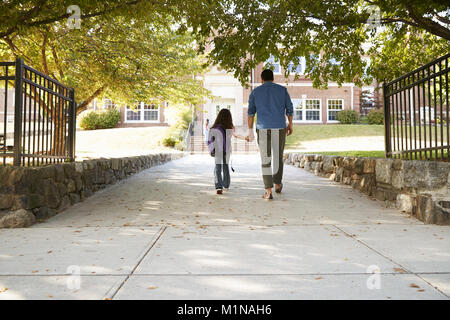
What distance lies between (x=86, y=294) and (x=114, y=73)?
7979mm

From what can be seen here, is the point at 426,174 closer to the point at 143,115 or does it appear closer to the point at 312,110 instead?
the point at 312,110

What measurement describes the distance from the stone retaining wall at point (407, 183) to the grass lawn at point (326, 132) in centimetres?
1324

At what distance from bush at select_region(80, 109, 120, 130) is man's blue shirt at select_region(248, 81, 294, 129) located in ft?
83.9

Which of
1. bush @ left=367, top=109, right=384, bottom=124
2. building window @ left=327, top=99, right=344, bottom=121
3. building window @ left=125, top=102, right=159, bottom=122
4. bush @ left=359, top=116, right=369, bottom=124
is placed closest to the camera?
bush @ left=367, top=109, right=384, bottom=124

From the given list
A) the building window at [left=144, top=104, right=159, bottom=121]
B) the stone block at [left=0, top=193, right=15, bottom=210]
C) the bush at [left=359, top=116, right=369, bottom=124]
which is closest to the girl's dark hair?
the stone block at [left=0, top=193, right=15, bottom=210]

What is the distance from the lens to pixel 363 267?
275cm

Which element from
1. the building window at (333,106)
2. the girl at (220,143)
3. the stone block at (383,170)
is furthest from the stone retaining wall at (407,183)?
the building window at (333,106)

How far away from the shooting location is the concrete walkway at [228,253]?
7.69ft

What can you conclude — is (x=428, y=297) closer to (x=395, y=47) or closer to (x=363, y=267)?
(x=363, y=267)

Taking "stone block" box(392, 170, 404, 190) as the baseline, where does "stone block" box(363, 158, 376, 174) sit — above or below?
above

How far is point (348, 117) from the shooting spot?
94.3ft

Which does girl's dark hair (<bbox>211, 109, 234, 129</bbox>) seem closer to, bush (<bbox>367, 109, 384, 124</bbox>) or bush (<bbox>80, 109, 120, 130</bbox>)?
bush (<bbox>367, 109, 384, 124</bbox>)

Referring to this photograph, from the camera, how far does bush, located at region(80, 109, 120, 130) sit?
94.4ft

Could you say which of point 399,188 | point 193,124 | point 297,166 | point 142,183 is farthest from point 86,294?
point 193,124
